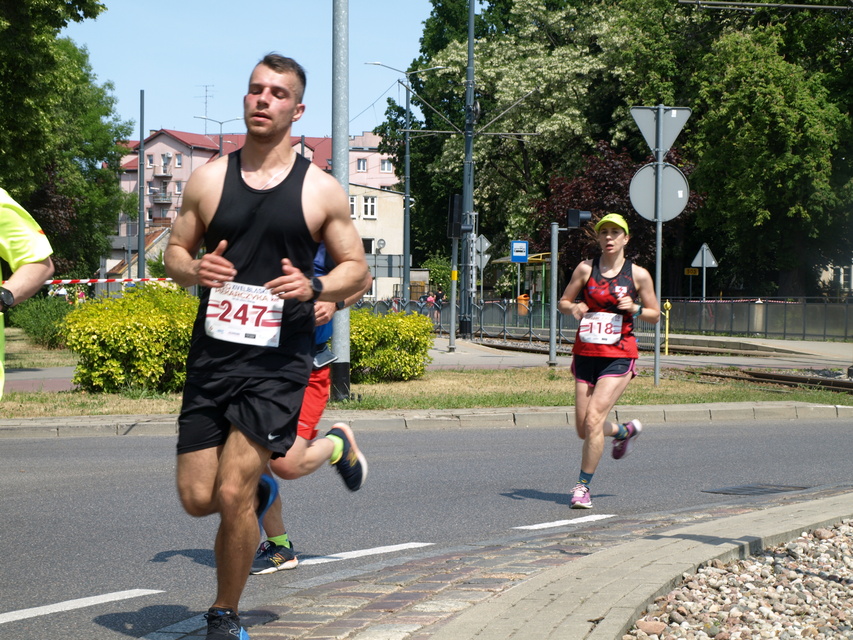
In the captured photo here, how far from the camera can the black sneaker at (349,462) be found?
5.69 meters

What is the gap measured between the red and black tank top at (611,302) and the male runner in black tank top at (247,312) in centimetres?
409

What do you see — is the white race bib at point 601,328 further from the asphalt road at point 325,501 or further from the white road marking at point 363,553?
the white road marking at point 363,553

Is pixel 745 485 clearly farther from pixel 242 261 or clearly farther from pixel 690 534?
pixel 242 261

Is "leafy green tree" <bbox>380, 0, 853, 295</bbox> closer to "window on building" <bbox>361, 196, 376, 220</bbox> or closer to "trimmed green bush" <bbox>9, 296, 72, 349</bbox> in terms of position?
"trimmed green bush" <bbox>9, 296, 72, 349</bbox>

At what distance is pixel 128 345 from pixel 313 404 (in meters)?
9.59

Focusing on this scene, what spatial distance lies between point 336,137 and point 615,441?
647 cm

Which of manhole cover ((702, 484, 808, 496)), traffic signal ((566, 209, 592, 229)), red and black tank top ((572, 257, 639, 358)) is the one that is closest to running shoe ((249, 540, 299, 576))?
red and black tank top ((572, 257, 639, 358))

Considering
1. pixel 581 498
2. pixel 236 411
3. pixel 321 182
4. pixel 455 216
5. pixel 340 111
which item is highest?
pixel 340 111

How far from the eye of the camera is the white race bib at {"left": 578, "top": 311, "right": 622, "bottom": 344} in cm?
794

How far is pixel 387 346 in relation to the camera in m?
17.7

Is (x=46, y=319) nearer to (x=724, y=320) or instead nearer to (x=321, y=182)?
(x=724, y=320)

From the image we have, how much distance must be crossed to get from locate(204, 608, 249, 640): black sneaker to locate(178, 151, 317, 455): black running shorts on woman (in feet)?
1.84

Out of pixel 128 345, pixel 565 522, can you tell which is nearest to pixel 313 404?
pixel 565 522

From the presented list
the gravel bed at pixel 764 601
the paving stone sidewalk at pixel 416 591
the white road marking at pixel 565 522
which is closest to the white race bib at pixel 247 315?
the paving stone sidewalk at pixel 416 591
